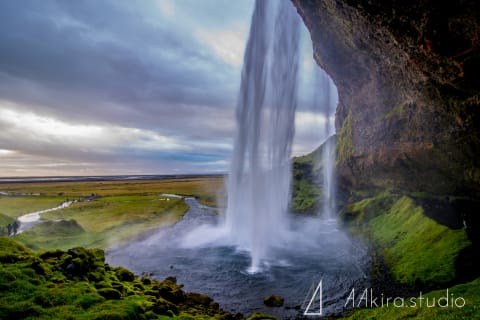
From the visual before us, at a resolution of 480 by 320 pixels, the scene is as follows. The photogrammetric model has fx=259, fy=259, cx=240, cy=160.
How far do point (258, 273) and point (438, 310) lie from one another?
65.0 ft

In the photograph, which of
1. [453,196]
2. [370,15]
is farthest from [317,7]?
[453,196]

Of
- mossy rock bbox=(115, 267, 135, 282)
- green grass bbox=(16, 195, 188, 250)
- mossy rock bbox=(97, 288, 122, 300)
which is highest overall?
mossy rock bbox=(97, 288, 122, 300)

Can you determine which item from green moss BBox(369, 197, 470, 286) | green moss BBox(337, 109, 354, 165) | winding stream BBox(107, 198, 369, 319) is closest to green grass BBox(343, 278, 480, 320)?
winding stream BBox(107, 198, 369, 319)

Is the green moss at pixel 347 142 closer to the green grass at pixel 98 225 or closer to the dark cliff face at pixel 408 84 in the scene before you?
the dark cliff face at pixel 408 84

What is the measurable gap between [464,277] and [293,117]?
36388 mm

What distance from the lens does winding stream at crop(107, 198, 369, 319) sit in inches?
1051

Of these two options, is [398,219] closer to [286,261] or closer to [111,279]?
[286,261]

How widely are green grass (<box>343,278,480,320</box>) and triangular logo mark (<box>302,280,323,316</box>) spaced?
299 centimetres

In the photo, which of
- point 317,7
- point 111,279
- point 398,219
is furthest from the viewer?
point 398,219

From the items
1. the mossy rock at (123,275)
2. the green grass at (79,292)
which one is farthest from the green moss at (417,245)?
the mossy rock at (123,275)

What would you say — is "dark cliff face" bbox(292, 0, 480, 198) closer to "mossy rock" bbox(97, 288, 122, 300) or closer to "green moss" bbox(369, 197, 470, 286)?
"green moss" bbox(369, 197, 470, 286)

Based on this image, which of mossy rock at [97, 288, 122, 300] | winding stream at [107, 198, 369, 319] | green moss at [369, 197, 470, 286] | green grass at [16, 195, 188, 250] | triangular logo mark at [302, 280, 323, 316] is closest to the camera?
mossy rock at [97, 288, 122, 300]

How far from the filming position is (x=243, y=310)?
965 inches

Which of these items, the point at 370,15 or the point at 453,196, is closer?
the point at 370,15
